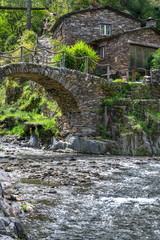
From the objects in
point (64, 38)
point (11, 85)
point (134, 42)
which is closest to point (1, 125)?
point (11, 85)

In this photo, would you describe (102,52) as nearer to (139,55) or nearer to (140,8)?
(139,55)

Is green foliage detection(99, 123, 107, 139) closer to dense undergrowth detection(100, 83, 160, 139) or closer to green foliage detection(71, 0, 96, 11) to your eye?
dense undergrowth detection(100, 83, 160, 139)

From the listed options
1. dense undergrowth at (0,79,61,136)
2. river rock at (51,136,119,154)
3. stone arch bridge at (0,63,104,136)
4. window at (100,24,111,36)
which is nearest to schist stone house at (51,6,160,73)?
window at (100,24,111,36)

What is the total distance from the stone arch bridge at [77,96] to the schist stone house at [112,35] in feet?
24.3

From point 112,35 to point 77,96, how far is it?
923cm

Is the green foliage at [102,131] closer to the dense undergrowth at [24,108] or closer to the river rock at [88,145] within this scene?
the river rock at [88,145]

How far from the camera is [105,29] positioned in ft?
83.8


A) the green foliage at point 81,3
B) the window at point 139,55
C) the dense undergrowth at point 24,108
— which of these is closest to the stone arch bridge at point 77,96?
the dense undergrowth at point 24,108

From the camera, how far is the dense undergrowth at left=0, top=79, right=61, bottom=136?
63.5ft

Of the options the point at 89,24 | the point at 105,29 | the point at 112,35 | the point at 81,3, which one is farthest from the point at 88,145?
the point at 81,3

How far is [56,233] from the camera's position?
4.24 meters

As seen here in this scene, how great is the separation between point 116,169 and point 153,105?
6982 mm

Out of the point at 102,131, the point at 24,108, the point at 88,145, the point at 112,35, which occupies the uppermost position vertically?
the point at 112,35

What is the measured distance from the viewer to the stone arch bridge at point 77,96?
1521cm
